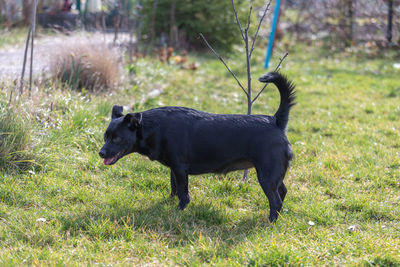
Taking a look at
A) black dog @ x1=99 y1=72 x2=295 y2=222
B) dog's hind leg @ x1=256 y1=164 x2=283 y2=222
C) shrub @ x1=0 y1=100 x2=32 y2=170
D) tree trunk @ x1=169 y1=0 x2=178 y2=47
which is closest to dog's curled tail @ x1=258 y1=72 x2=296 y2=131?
black dog @ x1=99 y1=72 x2=295 y2=222

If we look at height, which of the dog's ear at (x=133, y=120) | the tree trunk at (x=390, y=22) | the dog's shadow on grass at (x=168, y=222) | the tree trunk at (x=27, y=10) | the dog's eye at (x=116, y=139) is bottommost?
the dog's shadow on grass at (x=168, y=222)

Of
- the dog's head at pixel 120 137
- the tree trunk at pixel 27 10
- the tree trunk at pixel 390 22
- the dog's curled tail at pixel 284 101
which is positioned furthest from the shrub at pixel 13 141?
the tree trunk at pixel 390 22

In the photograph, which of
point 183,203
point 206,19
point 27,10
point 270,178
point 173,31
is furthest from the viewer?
point 27,10

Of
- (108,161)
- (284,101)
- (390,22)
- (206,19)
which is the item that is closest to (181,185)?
(108,161)

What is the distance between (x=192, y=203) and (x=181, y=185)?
0.29 m

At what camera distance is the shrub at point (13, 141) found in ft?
12.9

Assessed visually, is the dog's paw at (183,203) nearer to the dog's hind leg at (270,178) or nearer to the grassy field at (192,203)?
the grassy field at (192,203)

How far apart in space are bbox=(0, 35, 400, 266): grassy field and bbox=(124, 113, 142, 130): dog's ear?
0.70m

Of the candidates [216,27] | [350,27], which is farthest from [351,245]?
[350,27]

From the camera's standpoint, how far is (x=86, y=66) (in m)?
6.35

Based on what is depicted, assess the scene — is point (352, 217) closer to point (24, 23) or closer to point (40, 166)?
point (40, 166)

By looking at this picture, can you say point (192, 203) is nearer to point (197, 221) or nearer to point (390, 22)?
point (197, 221)

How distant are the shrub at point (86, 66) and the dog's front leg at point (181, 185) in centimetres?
323

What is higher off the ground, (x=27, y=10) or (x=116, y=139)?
(x=27, y=10)
